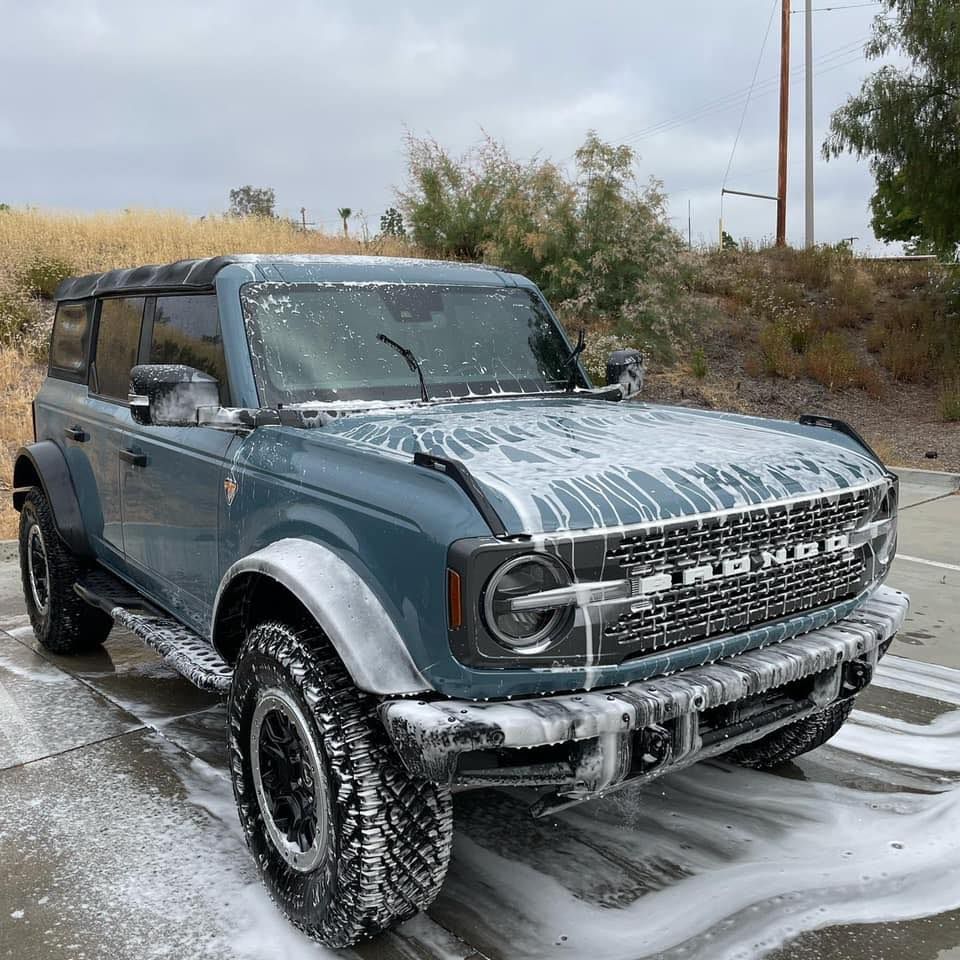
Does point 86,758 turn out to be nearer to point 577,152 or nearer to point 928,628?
point 928,628

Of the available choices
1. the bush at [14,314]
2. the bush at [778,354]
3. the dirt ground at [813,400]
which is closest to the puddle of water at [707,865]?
the dirt ground at [813,400]

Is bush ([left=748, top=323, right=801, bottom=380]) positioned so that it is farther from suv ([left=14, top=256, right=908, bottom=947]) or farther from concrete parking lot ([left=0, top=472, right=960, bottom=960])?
suv ([left=14, top=256, right=908, bottom=947])

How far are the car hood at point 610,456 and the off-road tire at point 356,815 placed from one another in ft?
2.04

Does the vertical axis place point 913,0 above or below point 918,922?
above

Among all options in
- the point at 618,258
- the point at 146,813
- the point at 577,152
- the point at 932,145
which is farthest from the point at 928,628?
the point at 932,145

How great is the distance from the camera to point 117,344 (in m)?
4.49

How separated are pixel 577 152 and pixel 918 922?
41.1 feet

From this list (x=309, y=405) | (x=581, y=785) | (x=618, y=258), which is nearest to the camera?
(x=581, y=785)

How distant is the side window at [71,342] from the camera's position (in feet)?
16.0

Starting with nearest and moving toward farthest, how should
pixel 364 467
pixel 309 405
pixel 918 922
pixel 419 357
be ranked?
pixel 364 467 → pixel 918 922 → pixel 309 405 → pixel 419 357

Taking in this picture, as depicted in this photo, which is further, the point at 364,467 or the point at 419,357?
the point at 419,357

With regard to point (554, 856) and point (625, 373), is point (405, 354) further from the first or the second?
point (554, 856)

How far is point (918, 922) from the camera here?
283 cm

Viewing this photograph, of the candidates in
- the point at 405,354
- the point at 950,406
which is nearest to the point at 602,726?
the point at 405,354
